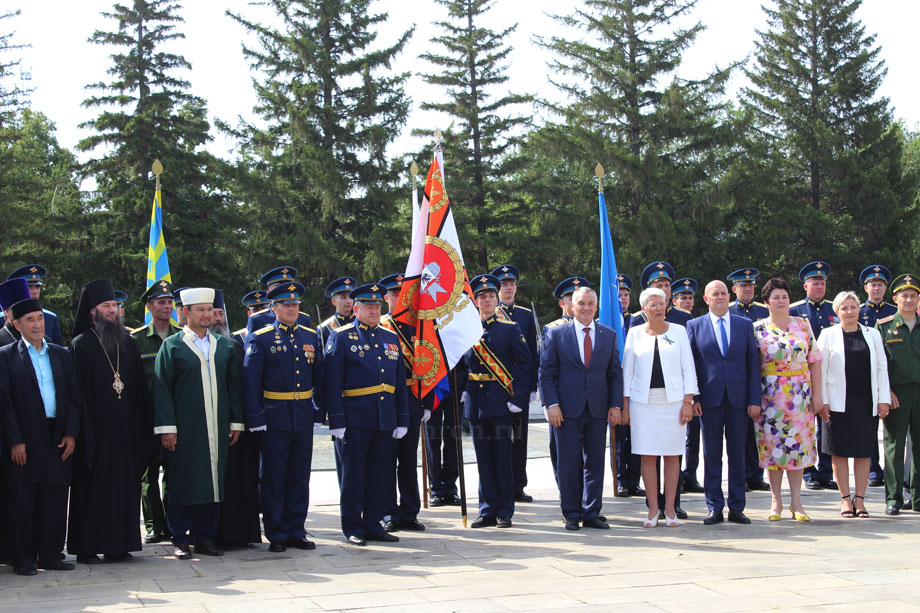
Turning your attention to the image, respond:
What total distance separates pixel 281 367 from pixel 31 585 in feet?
7.18

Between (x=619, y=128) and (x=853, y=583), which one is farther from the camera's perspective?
(x=619, y=128)

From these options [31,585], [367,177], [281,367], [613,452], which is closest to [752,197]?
[367,177]

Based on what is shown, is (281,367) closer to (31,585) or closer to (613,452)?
(31,585)

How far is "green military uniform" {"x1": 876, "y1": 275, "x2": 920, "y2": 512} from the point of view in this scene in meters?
8.16

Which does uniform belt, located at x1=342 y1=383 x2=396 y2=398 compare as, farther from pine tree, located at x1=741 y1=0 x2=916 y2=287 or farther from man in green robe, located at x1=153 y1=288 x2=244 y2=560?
pine tree, located at x1=741 y1=0 x2=916 y2=287

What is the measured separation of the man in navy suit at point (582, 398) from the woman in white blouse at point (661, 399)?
0.66 ft

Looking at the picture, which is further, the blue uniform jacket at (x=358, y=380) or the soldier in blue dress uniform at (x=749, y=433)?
the soldier in blue dress uniform at (x=749, y=433)

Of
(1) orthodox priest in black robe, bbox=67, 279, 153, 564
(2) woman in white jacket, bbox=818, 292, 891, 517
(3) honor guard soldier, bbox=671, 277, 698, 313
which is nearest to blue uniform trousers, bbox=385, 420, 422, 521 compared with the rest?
(1) orthodox priest in black robe, bbox=67, 279, 153, 564

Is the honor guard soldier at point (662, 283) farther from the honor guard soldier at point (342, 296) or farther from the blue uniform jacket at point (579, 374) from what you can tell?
the honor guard soldier at point (342, 296)

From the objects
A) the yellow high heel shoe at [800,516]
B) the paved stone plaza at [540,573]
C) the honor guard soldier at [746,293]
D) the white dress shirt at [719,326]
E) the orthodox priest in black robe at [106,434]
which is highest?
the honor guard soldier at [746,293]

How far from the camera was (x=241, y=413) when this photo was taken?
6918 mm

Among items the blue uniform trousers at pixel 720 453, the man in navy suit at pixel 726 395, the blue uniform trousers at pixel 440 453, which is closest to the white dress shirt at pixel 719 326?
the man in navy suit at pixel 726 395

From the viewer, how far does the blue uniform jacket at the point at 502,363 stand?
775 centimetres

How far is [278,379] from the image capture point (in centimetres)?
691
